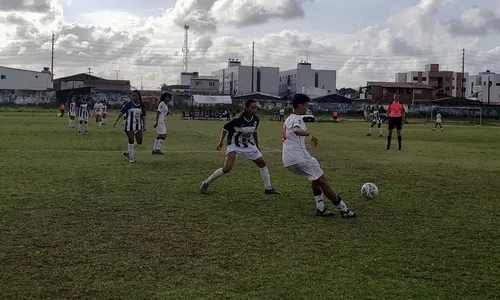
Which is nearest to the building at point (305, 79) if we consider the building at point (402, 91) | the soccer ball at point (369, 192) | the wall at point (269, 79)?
the wall at point (269, 79)

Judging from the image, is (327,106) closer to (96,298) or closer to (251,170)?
(251,170)

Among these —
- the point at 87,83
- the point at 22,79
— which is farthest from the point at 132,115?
the point at 87,83

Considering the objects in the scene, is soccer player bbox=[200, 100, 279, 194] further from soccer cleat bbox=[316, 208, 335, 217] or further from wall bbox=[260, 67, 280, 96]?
wall bbox=[260, 67, 280, 96]

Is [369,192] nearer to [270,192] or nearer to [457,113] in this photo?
[270,192]

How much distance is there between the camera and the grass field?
208 inches

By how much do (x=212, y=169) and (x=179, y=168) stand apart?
80 centimetres

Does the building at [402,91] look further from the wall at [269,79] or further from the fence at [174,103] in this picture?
the wall at [269,79]

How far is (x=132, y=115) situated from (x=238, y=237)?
8.91 meters

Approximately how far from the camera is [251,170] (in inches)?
545

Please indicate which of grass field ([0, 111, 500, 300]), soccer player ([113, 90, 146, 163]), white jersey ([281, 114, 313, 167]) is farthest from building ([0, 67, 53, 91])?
white jersey ([281, 114, 313, 167])

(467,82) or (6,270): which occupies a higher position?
(467,82)

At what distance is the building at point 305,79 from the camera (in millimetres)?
113438

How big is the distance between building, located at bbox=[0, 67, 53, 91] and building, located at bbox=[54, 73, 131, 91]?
436 cm

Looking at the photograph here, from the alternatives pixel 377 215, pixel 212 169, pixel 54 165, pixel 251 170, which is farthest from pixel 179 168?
pixel 377 215
